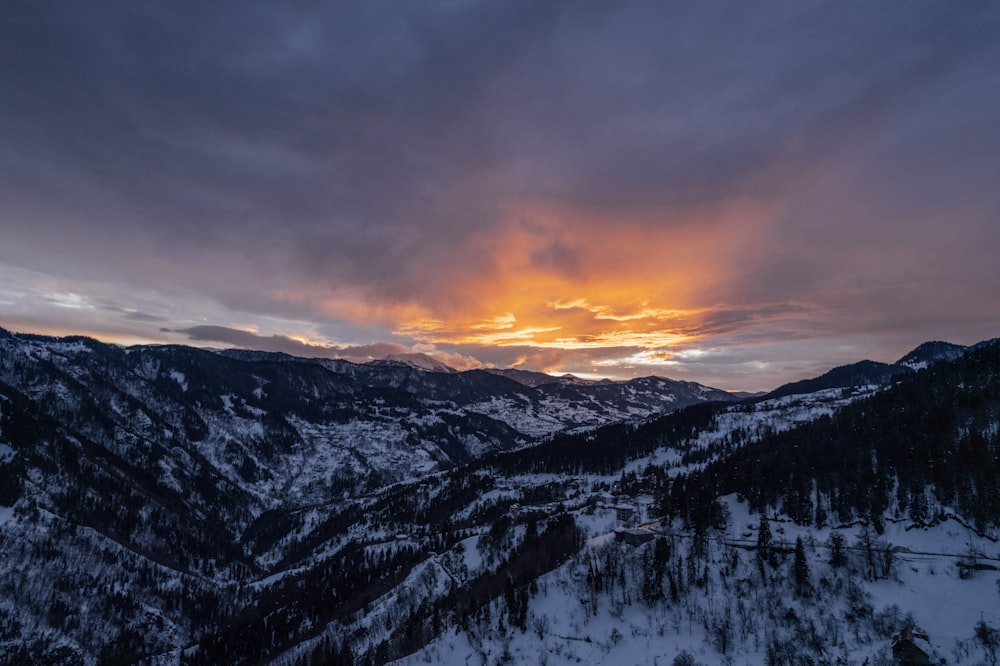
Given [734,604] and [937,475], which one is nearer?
[734,604]

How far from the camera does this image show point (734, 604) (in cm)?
12494

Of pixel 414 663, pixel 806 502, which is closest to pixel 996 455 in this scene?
pixel 806 502

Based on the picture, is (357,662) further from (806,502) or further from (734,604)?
(806,502)

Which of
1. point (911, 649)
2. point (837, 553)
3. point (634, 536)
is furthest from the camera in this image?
point (634, 536)


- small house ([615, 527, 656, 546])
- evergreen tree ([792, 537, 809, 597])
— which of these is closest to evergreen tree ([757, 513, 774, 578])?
evergreen tree ([792, 537, 809, 597])

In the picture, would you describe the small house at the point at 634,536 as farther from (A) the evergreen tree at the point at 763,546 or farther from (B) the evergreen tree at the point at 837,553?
(B) the evergreen tree at the point at 837,553

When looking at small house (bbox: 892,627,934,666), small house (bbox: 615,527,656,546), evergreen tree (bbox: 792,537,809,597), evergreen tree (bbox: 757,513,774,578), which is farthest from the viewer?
small house (bbox: 615,527,656,546)

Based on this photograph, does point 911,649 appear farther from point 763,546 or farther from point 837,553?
point 763,546

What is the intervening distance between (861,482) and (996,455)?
1411 inches

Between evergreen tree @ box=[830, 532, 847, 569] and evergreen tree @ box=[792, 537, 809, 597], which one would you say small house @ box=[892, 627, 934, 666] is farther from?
evergreen tree @ box=[830, 532, 847, 569]

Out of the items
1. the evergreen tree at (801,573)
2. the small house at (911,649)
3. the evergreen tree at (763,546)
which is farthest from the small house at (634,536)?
the small house at (911,649)

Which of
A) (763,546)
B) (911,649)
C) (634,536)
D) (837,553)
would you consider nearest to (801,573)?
(837,553)

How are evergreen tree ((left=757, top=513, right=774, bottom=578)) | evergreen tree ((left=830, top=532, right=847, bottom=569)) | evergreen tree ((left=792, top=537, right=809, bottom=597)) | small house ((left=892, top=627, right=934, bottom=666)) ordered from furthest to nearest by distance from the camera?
1. evergreen tree ((left=757, top=513, right=774, bottom=578))
2. evergreen tree ((left=830, top=532, right=847, bottom=569))
3. evergreen tree ((left=792, top=537, right=809, bottom=597))
4. small house ((left=892, top=627, right=934, bottom=666))

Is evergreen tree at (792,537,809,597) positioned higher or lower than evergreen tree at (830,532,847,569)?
lower
